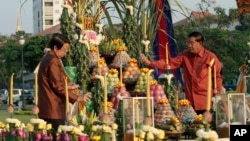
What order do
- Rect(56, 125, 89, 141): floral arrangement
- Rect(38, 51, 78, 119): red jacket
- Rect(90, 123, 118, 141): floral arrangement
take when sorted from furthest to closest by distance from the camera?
Rect(38, 51, 78, 119): red jacket < Rect(90, 123, 118, 141): floral arrangement < Rect(56, 125, 89, 141): floral arrangement

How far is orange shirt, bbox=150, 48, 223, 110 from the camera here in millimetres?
7812

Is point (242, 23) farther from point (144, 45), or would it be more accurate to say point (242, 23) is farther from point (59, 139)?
point (59, 139)

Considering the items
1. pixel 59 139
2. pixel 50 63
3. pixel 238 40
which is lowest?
pixel 59 139

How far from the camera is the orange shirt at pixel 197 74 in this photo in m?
7.81

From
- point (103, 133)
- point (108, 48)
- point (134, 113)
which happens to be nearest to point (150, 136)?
point (103, 133)

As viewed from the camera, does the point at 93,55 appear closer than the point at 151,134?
No

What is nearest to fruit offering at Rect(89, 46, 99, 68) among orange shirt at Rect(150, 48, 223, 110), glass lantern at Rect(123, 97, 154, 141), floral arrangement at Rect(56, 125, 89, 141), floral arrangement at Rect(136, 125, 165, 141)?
orange shirt at Rect(150, 48, 223, 110)

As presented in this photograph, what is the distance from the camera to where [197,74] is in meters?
7.87

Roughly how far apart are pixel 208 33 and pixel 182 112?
3433 centimetres

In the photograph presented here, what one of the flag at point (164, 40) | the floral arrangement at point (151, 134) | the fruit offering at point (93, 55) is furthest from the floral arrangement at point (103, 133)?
the flag at point (164, 40)

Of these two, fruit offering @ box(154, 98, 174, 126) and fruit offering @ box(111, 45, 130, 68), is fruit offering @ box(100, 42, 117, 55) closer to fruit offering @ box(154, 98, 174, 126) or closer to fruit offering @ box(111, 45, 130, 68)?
fruit offering @ box(111, 45, 130, 68)

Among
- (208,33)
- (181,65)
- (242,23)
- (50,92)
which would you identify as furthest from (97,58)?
(242,23)

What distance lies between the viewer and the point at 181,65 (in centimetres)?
808

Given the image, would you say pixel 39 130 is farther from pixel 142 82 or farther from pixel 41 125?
pixel 142 82
